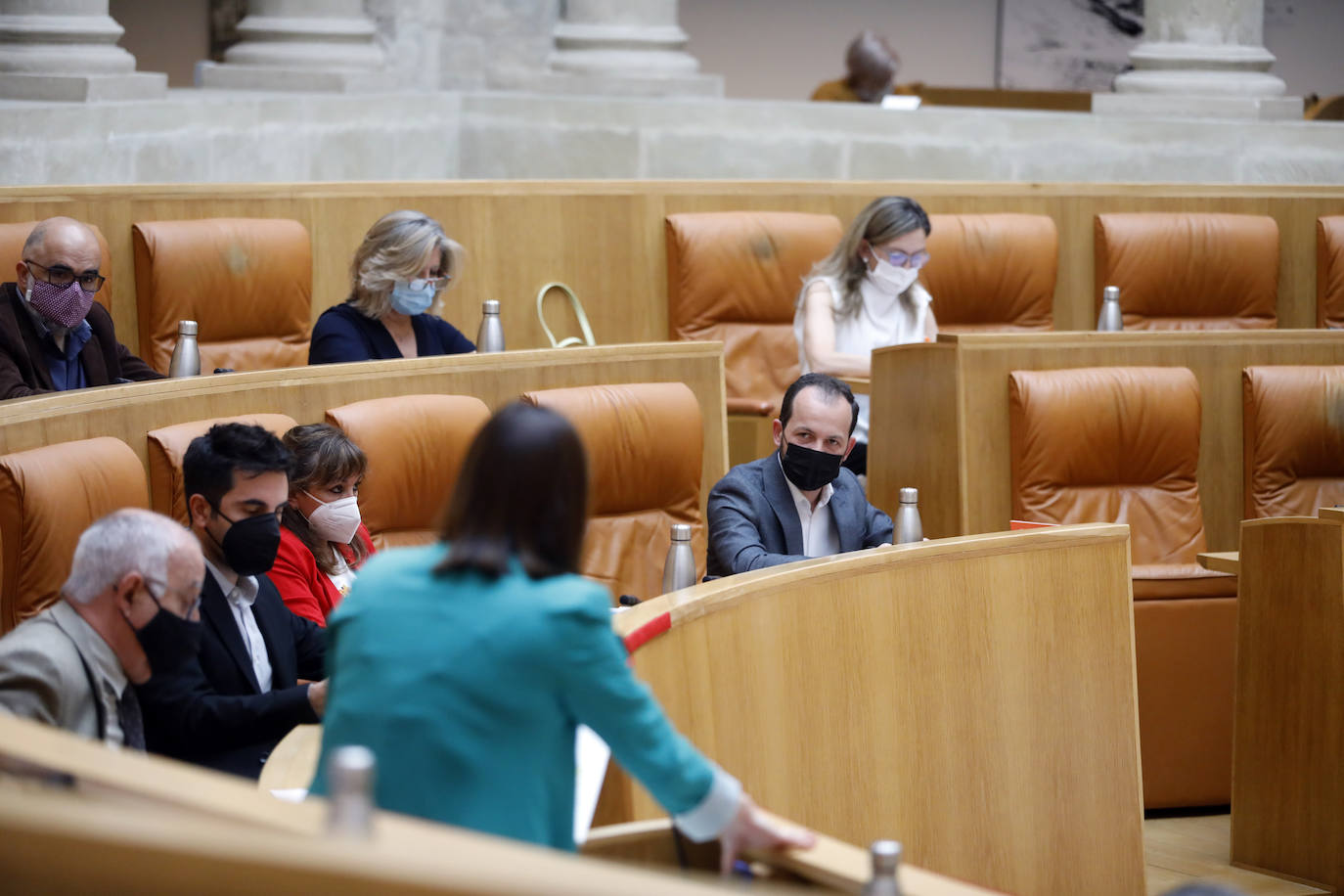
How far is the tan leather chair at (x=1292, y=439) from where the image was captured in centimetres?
475

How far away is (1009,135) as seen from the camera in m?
6.78

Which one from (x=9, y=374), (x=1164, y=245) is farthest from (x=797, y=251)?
(x=9, y=374)

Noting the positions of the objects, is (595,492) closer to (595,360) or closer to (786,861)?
(595,360)

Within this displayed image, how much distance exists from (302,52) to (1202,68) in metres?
3.62

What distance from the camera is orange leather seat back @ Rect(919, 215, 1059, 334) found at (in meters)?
5.79

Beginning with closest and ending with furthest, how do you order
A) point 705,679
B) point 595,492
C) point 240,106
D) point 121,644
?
1. point 121,644
2. point 705,679
3. point 595,492
4. point 240,106

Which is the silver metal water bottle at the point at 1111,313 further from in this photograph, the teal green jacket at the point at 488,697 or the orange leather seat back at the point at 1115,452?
the teal green jacket at the point at 488,697

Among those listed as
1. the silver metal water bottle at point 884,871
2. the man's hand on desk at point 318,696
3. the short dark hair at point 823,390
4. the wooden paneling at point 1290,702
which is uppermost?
the short dark hair at point 823,390

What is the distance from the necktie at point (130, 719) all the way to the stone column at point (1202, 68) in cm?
559

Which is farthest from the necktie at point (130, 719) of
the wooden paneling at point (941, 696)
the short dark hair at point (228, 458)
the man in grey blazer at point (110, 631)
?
the wooden paneling at point (941, 696)

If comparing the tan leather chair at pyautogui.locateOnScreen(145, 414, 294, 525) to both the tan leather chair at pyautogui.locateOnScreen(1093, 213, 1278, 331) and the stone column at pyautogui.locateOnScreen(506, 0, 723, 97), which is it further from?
the stone column at pyautogui.locateOnScreen(506, 0, 723, 97)

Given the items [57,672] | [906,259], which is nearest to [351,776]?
[57,672]

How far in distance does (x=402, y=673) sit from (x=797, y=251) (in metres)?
4.24

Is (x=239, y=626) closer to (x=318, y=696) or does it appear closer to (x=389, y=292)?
(x=318, y=696)
